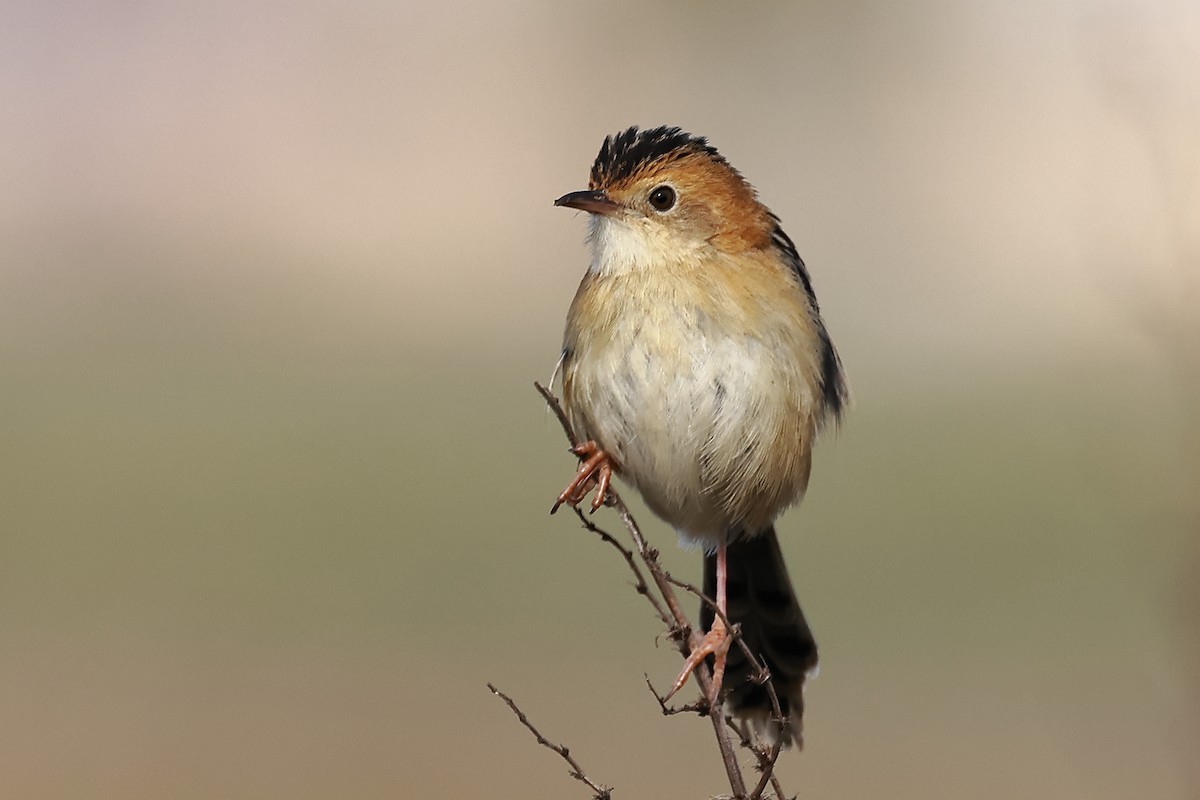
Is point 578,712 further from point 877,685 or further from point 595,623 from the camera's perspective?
point 877,685

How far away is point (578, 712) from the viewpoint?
9.29m

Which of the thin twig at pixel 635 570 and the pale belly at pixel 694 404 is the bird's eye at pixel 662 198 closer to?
the pale belly at pixel 694 404

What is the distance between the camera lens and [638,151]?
4.06 metres

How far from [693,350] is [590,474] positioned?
0.52 metres

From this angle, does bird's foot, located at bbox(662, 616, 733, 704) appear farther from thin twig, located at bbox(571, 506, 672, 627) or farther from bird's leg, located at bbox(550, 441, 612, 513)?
bird's leg, located at bbox(550, 441, 612, 513)

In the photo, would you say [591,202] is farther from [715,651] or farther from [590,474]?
[715,651]

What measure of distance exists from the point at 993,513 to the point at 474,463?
5491 mm

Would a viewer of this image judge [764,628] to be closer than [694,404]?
No

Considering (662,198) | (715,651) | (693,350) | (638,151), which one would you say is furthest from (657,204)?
(715,651)

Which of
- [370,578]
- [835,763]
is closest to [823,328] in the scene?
[835,763]

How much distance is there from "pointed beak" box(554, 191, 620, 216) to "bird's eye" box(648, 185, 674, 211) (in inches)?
4.8

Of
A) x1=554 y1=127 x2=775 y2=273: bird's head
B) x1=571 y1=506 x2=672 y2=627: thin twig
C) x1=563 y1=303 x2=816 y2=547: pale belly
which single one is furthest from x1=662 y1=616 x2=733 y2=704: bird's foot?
x1=554 y1=127 x2=775 y2=273: bird's head

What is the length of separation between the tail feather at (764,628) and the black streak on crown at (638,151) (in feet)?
4.81

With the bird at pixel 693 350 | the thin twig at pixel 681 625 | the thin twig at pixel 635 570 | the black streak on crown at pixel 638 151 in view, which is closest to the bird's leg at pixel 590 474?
the bird at pixel 693 350
